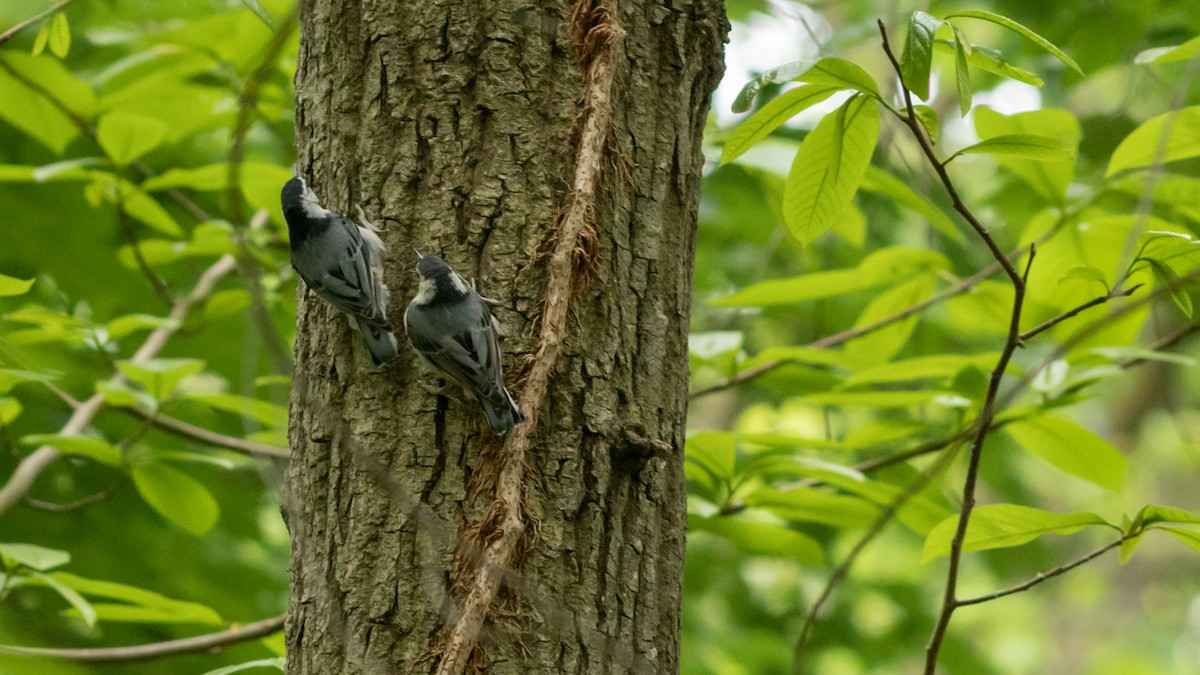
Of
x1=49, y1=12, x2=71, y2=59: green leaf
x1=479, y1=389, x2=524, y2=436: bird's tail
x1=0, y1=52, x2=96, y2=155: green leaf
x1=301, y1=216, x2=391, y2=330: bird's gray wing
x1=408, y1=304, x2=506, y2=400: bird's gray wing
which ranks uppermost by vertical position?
x1=0, y1=52, x2=96, y2=155: green leaf

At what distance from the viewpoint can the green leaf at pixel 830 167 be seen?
4.80 ft

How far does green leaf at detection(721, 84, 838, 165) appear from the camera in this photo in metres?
1.41

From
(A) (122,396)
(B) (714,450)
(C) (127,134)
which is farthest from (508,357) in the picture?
(C) (127,134)

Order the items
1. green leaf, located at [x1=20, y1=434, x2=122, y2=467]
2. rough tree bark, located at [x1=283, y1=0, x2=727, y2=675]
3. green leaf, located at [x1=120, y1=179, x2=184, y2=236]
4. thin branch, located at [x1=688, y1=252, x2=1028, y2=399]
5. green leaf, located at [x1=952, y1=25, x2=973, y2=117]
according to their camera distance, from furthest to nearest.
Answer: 1. green leaf, located at [x1=120, y1=179, x2=184, y2=236]
2. thin branch, located at [x1=688, y1=252, x2=1028, y2=399]
3. green leaf, located at [x1=20, y1=434, x2=122, y2=467]
4. rough tree bark, located at [x1=283, y1=0, x2=727, y2=675]
5. green leaf, located at [x1=952, y1=25, x2=973, y2=117]

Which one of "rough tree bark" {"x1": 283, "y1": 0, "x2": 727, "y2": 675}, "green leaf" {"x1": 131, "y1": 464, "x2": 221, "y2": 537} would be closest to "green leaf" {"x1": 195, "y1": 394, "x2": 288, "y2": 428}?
"green leaf" {"x1": 131, "y1": 464, "x2": 221, "y2": 537}

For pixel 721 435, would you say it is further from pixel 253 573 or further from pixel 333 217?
pixel 253 573

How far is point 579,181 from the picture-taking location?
1404 millimetres

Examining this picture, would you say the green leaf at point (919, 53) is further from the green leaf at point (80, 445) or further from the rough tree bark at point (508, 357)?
the green leaf at point (80, 445)

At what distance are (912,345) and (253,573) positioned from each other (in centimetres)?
233

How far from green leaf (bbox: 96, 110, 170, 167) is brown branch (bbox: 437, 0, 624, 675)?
127 cm

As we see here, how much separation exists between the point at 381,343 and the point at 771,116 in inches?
24.7

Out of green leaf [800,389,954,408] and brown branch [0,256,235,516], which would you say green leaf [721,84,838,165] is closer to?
green leaf [800,389,954,408]

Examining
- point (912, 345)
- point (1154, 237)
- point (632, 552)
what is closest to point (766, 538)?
point (632, 552)

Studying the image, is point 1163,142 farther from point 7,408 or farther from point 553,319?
point 7,408
